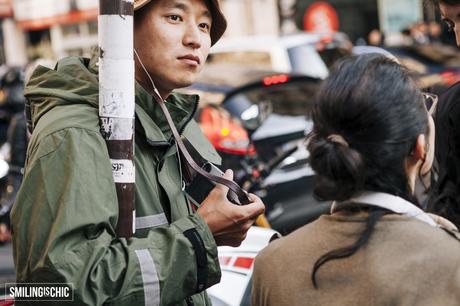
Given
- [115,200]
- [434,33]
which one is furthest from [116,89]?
[434,33]

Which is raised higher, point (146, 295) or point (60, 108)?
point (60, 108)

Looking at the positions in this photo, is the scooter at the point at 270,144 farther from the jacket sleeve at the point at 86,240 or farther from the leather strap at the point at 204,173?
the jacket sleeve at the point at 86,240

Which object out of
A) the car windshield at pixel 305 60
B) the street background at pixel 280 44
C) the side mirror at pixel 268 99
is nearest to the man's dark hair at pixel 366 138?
the street background at pixel 280 44

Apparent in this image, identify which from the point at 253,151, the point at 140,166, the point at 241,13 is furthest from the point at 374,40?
the point at 140,166

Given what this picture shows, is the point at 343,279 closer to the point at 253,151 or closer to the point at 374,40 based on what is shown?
the point at 253,151

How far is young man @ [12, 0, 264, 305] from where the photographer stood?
2.15 m

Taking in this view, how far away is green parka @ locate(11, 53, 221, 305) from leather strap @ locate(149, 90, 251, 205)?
63 millimetres

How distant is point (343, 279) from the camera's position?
2037 mm

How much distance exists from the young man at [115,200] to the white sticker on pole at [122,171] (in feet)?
0.14

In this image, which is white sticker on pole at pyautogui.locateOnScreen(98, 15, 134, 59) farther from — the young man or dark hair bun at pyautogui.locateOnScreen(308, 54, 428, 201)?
dark hair bun at pyautogui.locateOnScreen(308, 54, 428, 201)

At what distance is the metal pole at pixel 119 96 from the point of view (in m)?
2.31

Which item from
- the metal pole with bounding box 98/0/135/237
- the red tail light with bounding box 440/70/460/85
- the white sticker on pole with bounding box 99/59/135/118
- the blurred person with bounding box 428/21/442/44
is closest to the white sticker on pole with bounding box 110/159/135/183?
the metal pole with bounding box 98/0/135/237

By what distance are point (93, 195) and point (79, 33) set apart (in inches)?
1235

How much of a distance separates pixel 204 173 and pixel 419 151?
642mm
